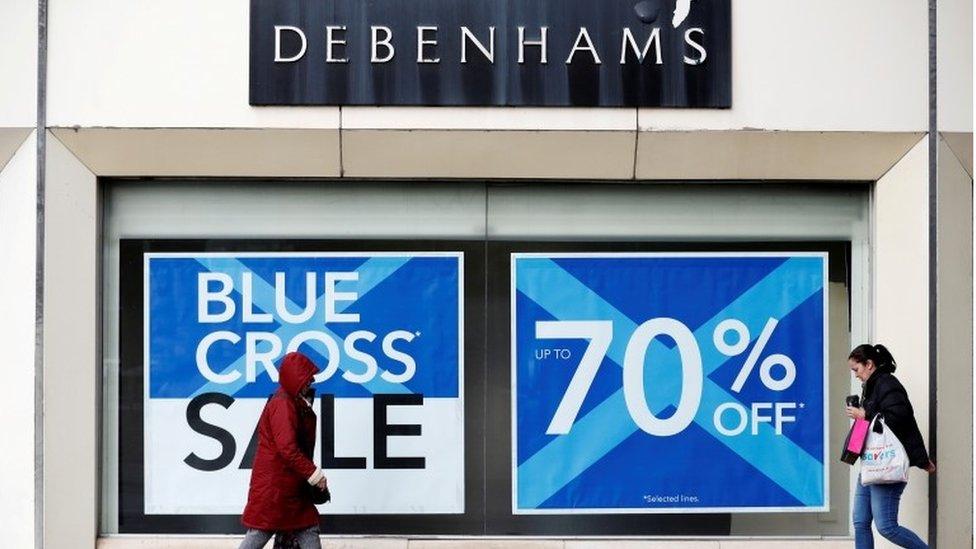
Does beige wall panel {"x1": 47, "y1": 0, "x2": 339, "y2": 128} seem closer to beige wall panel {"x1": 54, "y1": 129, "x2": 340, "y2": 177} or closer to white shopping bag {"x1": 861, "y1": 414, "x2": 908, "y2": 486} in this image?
beige wall panel {"x1": 54, "y1": 129, "x2": 340, "y2": 177}

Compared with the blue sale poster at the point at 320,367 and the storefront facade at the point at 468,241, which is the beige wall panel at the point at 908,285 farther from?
the blue sale poster at the point at 320,367

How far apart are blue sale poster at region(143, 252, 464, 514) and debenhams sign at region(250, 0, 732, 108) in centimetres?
132

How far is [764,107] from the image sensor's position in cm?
984

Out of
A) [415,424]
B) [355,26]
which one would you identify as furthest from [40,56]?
[415,424]

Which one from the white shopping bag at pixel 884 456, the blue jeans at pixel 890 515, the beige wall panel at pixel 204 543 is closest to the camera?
the white shopping bag at pixel 884 456

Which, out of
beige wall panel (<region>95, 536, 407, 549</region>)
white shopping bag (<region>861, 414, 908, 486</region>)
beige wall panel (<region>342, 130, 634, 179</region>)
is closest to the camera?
white shopping bag (<region>861, 414, 908, 486</region>)

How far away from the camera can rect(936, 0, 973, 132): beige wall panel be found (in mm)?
9812

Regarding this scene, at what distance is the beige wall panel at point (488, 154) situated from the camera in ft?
32.3

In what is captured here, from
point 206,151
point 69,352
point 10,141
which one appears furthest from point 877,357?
point 10,141

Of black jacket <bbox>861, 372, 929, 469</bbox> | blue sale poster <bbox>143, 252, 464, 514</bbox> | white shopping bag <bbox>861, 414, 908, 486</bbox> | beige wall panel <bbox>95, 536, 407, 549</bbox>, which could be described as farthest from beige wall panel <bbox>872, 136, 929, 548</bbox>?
Answer: beige wall panel <bbox>95, 536, 407, 549</bbox>

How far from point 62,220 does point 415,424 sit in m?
2.97

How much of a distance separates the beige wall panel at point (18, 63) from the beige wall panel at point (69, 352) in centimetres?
26

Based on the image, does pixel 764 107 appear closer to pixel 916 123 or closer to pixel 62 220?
pixel 916 123

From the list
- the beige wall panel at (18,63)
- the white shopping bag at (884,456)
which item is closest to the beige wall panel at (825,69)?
the white shopping bag at (884,456)
